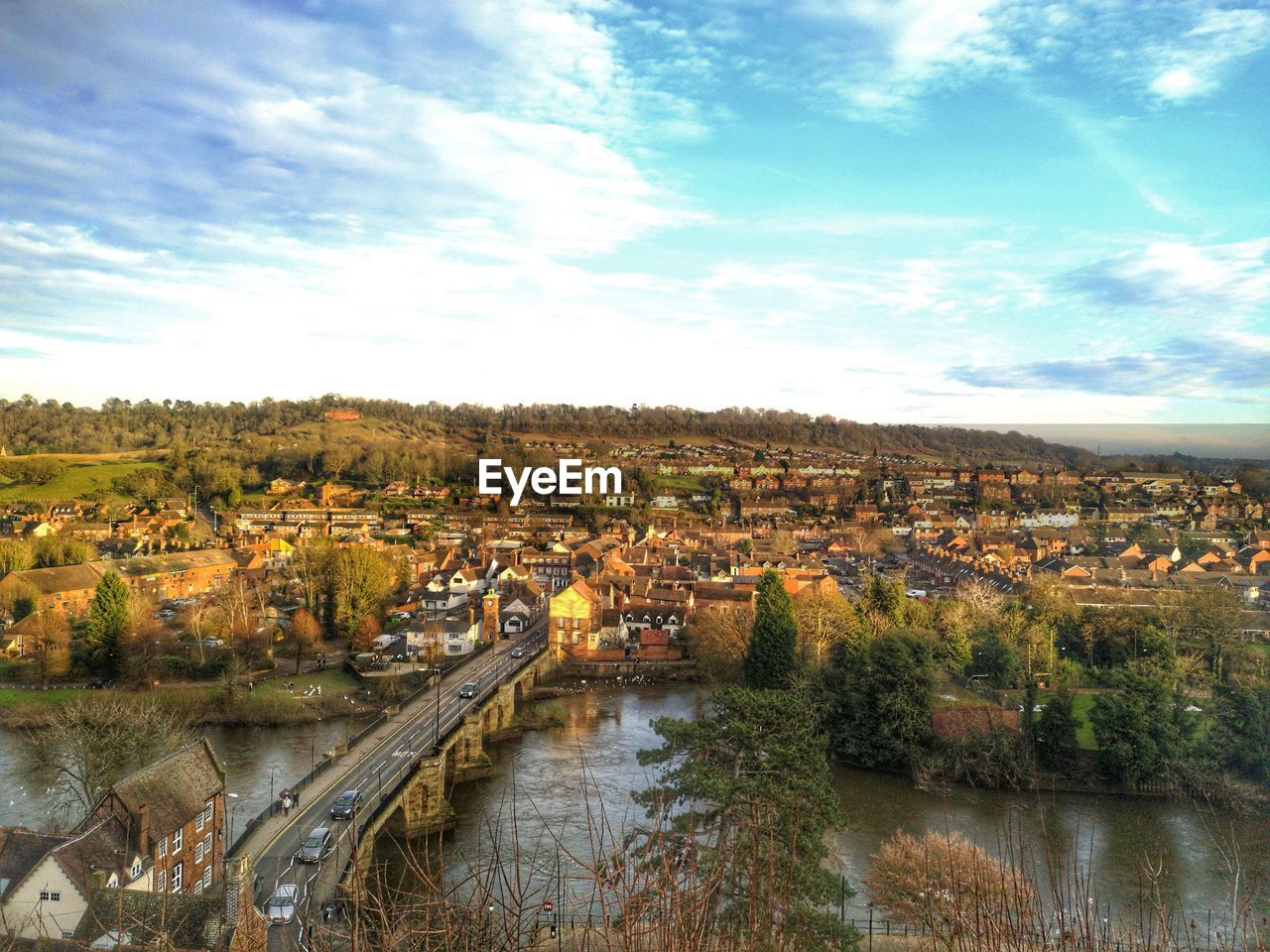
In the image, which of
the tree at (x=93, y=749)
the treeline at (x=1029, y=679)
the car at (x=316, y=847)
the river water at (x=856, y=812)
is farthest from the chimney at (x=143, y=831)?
the treeline at (x=1029, y=679)

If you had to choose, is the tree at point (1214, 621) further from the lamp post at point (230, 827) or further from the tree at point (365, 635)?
the tree at point (365, 635)

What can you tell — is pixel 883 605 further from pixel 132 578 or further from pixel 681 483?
pixel 681 483

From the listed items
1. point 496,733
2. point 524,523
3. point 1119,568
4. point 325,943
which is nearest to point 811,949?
point 325,943

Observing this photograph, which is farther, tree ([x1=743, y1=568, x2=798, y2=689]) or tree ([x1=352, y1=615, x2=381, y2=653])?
tree ([x1=352, y1=615, x2=381, y2=653])

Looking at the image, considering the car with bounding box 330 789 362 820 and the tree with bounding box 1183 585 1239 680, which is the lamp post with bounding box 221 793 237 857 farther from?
the tree with bounding box 1183 585 1239 680

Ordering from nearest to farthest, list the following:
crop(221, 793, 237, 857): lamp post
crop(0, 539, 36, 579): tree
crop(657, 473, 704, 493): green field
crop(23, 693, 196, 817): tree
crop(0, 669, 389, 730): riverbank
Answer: crop(221, 793, 237, 857): lamp post < crop(23, 693, 196, 817): tree < crop(0, 669, 389, 730): riverbank < crop(0, 539, 36, 579): tree < crop(657, 473, 704, 493): green field

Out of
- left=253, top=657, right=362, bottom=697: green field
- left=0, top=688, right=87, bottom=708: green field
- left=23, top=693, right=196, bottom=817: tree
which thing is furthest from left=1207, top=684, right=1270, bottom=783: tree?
left=0, top=688, right=87, bottom=708: green field

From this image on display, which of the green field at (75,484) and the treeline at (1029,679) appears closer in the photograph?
the treeline at (1029,679)
